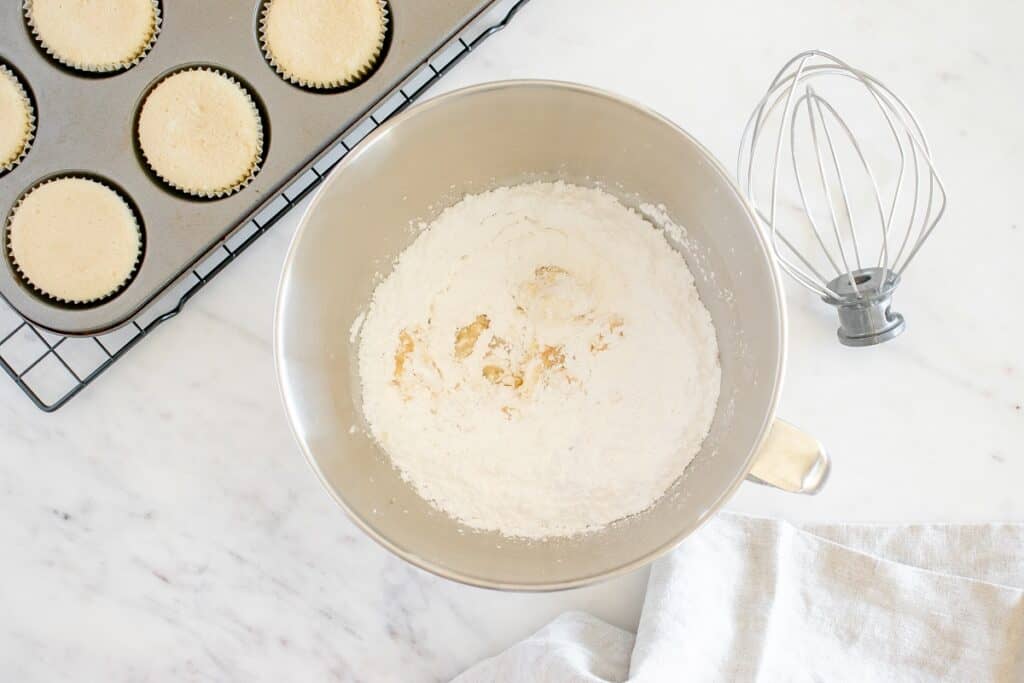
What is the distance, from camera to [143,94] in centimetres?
104

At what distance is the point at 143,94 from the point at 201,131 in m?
0.08

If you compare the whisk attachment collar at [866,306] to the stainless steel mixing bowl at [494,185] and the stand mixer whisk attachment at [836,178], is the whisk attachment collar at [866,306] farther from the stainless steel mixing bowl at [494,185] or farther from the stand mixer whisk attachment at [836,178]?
the stainless steel mixing bowl at [494,185]

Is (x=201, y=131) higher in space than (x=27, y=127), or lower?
lower

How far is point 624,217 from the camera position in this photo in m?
1.07

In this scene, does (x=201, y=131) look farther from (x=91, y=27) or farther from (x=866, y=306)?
(x=866, y=306)

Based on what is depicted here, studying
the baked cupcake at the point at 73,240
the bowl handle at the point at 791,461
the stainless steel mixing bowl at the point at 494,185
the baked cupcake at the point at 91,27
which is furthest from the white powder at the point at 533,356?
the baked cupcake at the point at 91,27

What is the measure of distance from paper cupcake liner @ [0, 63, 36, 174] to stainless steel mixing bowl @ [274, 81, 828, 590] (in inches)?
15.2

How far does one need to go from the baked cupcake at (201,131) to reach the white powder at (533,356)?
0.23m

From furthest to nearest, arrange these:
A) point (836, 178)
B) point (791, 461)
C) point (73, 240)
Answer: point (836, 178) < point (73, 240) < point (791, 461)

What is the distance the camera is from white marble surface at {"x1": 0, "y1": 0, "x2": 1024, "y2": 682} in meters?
1.14

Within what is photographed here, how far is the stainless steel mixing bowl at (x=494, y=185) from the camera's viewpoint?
0.92 meters

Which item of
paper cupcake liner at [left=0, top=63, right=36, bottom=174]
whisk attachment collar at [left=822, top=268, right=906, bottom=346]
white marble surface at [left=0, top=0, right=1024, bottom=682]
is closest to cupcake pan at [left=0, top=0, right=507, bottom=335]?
paper cupcake liner at [left=0, top=63, right=36, bottom=174]

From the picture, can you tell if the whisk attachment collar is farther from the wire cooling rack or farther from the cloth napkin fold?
the wire cooling rack

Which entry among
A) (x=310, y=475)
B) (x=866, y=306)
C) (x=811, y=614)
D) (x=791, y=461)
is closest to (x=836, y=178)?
(x=866, y=306)
